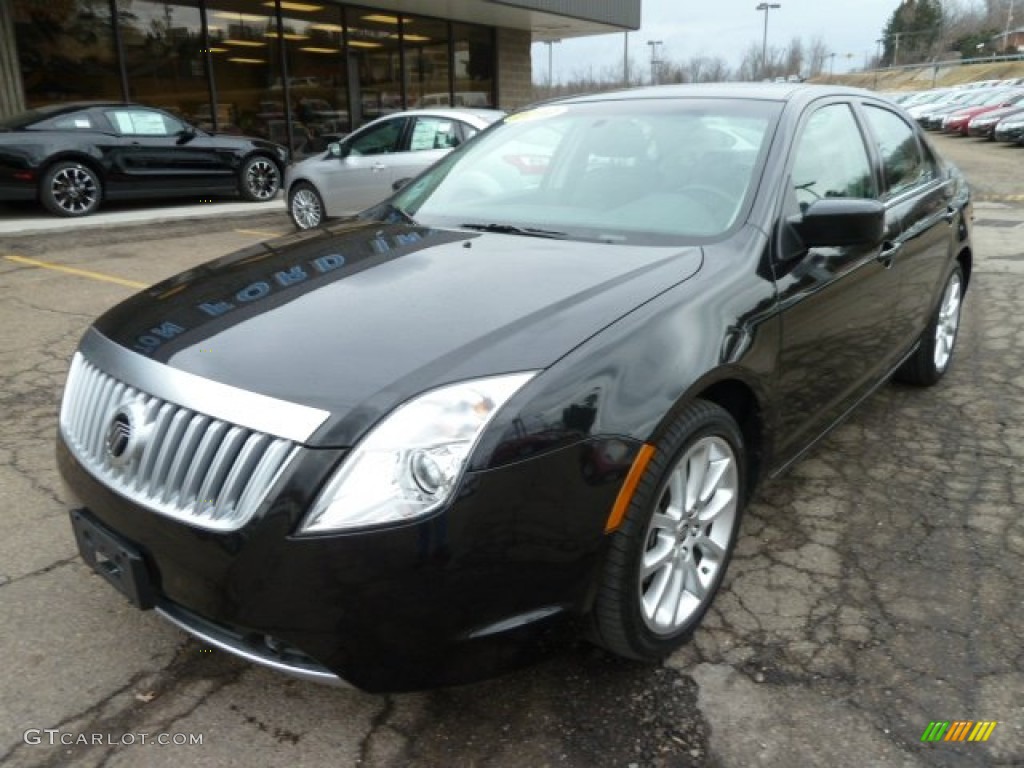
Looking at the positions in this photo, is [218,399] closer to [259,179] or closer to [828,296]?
[828,296]

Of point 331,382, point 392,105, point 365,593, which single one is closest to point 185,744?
point 365,593

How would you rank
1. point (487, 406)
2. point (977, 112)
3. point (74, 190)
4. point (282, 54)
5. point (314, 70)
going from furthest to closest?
point (977, 112)
point (314, 70)
point (282, 54)
point (74, 190)
point (487, 406)

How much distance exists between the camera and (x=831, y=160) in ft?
10.7

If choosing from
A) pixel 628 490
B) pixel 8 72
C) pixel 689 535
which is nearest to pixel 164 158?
pixel 8 72

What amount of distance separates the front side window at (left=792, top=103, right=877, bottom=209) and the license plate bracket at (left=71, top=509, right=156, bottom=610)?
2378mm

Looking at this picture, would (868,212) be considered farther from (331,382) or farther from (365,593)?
(365,593)

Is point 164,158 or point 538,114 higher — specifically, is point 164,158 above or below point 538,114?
below

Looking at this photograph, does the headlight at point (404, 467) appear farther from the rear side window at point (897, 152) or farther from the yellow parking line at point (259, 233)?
the yellow parking line at point (259, 233)

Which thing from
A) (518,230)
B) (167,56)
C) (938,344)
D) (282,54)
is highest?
(282,54)

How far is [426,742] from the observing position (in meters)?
2.08

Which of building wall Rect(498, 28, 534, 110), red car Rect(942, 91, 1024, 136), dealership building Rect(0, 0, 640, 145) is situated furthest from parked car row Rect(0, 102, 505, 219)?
red car Rect(942, 91, 1024, 136)

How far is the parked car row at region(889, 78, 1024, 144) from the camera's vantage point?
25750mm

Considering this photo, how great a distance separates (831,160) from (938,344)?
1823 mm

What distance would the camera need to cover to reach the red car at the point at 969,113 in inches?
1192
